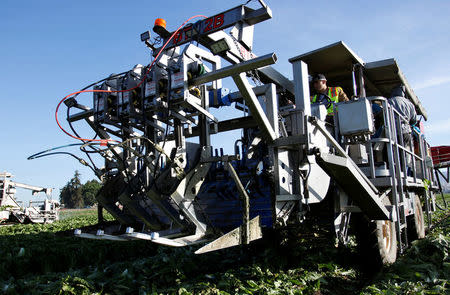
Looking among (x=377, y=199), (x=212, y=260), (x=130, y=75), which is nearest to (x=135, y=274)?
(x=212, y=260)

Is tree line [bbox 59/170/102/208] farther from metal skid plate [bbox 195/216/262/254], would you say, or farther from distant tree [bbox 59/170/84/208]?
metal skid plate [bbox 195/216/262/254]

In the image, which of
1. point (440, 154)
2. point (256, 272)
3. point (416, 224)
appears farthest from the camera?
point (440, 154)

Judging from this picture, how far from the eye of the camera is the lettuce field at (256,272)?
3977mm

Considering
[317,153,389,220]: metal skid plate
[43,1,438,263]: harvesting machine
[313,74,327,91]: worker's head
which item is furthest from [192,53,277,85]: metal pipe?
[313,74,327,91]: worker's head

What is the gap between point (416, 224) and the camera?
6.61 m

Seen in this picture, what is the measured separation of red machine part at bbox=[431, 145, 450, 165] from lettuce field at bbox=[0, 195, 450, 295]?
5886 millimetres

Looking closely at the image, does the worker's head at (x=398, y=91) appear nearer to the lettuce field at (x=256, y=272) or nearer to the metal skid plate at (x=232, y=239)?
the lettuce field at (x=256, y=272)

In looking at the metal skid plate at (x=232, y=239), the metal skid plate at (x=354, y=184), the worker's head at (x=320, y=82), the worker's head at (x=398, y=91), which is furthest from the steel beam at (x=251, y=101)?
the worker's head at (x=398, y=91)

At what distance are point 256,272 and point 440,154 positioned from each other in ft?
29.9

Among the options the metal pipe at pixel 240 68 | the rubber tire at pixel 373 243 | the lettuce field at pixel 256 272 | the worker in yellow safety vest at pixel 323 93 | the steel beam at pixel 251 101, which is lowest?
the lettuce field at pixel 256 272

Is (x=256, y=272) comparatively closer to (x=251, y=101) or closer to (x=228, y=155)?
(x=228, y=155)

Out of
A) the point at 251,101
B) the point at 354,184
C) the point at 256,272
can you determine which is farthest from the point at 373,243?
the point at 251,101

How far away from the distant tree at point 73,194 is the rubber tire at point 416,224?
8239 cm

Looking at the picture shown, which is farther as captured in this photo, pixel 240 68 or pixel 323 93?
pixel 323 93
